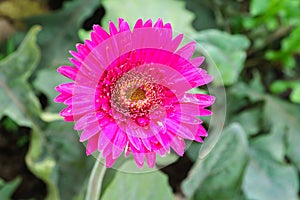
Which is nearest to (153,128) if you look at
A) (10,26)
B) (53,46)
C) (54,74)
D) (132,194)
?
(132,194)

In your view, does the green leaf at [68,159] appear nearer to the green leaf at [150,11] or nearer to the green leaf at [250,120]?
the green leaf at [150,11]

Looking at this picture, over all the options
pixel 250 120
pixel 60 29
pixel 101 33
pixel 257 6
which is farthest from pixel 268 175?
pixel 101 33

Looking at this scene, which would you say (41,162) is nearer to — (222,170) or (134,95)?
(222,170)

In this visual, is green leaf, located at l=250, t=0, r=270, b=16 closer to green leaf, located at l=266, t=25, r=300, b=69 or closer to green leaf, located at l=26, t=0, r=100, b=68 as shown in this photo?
green leaf, located at l=266, t=25, r=300, b=69

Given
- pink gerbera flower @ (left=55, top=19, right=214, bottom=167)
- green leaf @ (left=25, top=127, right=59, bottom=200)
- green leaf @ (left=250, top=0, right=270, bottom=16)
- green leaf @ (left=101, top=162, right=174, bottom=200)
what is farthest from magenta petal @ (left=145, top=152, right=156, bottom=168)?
green leaf @ (left=250, top=0, right=270, bottom=16)

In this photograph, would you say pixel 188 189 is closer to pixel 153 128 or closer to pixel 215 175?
pixel 215 175

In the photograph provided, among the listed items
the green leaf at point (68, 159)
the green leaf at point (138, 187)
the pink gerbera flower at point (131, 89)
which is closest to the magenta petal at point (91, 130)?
the pink gerbera flower at point (131, 89)
